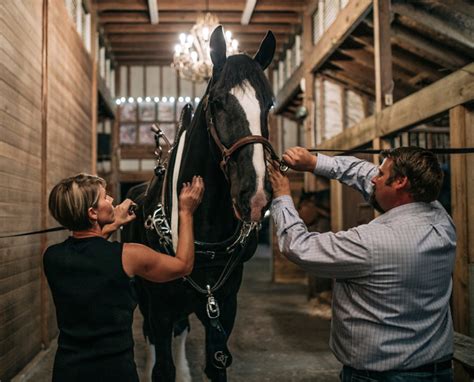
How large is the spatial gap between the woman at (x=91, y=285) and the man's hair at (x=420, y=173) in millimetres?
905

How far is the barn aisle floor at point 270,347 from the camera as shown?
3.82 m

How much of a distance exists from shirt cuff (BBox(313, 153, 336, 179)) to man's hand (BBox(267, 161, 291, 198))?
242 mm

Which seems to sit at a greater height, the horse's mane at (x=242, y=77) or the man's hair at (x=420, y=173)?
the horse's mane at (x=242, y=77)

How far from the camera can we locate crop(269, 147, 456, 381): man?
1.59 m

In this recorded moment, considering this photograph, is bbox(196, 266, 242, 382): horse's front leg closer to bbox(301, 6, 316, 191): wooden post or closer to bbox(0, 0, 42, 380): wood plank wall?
bbox(0, 0, 42, 380): wood plank wall

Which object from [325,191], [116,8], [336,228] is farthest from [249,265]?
[116,8]

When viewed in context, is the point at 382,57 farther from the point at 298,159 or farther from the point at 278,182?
the point at 278,182

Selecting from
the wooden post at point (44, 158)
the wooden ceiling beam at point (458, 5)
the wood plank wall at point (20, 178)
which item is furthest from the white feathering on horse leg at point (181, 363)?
the wooden ceiling beam at point (458, 5)

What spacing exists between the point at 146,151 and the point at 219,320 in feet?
33.8

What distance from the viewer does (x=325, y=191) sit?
24.7 feet

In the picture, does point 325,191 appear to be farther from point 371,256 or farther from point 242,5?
point 371,256

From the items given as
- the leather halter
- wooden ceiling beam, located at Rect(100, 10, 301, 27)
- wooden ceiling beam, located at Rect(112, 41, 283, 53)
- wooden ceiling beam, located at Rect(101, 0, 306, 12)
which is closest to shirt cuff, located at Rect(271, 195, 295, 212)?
the leather halter

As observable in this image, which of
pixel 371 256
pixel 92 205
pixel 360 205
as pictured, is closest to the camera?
pixel 371 256

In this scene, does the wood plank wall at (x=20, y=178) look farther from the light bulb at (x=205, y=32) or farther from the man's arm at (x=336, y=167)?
the light bulb at (x=205, y=32)
